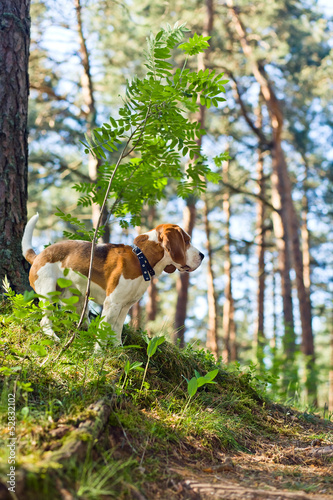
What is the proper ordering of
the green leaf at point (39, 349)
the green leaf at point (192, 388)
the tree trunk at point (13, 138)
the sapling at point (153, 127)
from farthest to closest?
the tree trunk at point (13, 138), the sapling at point (153, 127), the green leaf at point (192, 388), the green leaf at point (39, 349)

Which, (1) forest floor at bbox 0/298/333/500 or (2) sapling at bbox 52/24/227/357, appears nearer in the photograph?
(1) forest floor at bbox 0/298/333/500

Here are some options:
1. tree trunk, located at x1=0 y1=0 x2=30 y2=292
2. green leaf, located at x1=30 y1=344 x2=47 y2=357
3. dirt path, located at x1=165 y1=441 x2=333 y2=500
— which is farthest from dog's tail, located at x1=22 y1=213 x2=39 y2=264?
dirt path, located at x1=165 y1=441 x2=333 y2=500

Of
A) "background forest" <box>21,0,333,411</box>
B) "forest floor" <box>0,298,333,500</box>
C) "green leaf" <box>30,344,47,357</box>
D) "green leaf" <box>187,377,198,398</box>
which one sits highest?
"background forest" <box>21,0,333,411</box>

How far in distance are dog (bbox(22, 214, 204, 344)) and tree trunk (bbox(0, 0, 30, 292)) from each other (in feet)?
2.63

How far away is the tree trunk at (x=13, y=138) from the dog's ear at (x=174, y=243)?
192 cm

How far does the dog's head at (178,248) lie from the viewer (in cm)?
398

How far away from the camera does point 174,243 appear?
3992 millimetres

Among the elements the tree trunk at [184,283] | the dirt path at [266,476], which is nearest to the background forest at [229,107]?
the tree trunk at [184,283]

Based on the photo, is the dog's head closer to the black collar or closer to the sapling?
the black collar

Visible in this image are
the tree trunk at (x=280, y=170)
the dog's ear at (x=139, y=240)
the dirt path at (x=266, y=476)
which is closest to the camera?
the dirt path at (x=266, y=476)

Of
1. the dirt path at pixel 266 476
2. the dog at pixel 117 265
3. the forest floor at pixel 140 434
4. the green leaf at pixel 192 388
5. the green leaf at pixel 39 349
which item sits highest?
the dog at pixel 117 265

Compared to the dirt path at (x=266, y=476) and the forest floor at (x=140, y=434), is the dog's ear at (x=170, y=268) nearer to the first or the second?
the forest floor at (x=140, y=434)

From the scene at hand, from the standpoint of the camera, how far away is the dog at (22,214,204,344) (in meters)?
3.93

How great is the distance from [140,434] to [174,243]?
1.73 m
